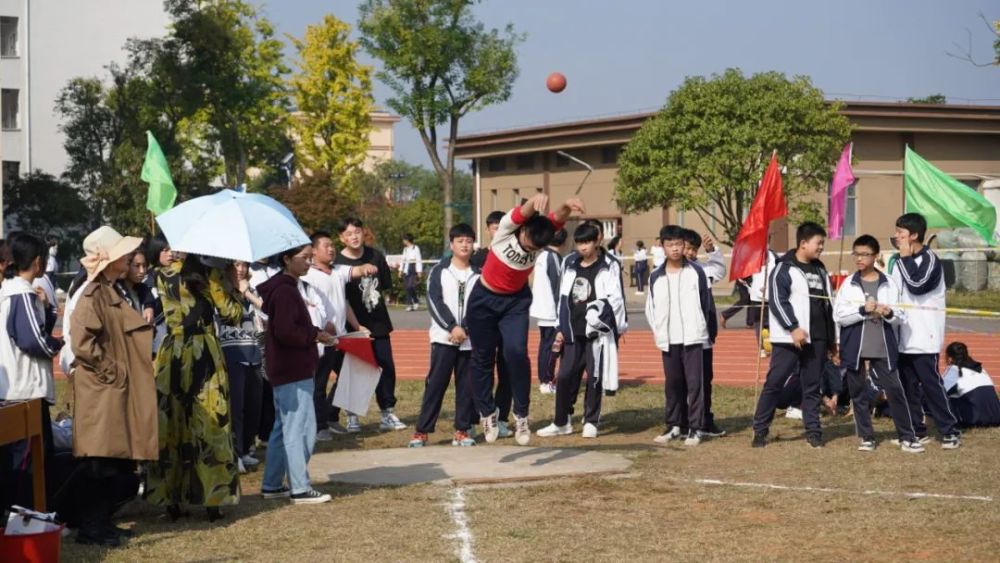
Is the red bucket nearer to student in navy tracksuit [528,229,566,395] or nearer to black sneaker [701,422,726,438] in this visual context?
black sneaker [701,422,726,438]

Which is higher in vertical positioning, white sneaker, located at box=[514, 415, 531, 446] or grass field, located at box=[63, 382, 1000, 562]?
white sneaker, located at box=[514, 415, 531, 446]

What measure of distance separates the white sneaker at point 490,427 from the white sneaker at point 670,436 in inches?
60.8

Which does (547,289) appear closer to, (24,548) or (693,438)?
(693,438)

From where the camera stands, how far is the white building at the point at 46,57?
65188 millimetres

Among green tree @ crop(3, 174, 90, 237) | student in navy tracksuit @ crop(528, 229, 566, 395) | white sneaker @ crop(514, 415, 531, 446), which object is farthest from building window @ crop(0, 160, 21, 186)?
white sneaker @ crop(514, 415, 531, 446)

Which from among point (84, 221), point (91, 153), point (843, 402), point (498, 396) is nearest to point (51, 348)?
point (498, 396)

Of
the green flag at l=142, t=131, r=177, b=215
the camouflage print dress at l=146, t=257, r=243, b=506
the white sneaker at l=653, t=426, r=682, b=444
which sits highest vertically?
the green flag at l=142, t=131, r=177, b=215

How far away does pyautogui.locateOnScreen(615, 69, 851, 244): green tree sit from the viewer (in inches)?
1710

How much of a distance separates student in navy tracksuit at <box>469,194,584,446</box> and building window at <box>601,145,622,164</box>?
4726cm

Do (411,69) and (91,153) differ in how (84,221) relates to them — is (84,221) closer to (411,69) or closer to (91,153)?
(91,153)

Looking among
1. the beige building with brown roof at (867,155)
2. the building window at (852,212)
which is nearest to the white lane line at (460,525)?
the beige building with brown roof at (867,155)

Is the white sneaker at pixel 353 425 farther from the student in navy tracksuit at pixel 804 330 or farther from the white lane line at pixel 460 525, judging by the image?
the student in navy tracksuit at pixel 804 330

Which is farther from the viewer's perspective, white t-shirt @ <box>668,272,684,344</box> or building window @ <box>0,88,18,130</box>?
building window @ <box>0,88,18,130</box>

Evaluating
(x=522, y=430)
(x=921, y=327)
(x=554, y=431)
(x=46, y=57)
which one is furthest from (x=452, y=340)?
(x=46, y=57)
